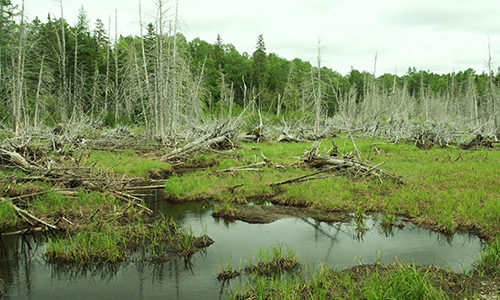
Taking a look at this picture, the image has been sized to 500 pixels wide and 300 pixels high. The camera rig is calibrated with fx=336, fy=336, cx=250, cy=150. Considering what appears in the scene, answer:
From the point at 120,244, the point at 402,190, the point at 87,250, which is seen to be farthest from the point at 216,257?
the point at 402,190

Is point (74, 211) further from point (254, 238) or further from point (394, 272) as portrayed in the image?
point (394, 272)

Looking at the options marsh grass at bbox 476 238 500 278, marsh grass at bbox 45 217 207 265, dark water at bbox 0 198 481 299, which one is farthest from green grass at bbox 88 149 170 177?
marsh grass at bbox 476 238 500 278

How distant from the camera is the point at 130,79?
26266 millimetres

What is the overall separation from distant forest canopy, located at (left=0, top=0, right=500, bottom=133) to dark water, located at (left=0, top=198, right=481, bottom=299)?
963cm

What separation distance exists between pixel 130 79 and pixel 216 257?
22893 mm

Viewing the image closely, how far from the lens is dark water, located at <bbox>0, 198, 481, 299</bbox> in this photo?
17.3 ft

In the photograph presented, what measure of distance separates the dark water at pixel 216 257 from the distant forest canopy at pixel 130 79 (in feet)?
31.6

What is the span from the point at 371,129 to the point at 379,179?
726 inches

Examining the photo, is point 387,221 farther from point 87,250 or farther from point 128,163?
point 128,163

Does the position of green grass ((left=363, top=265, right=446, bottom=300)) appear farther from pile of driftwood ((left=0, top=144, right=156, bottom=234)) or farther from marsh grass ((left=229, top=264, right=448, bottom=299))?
pile of driftwood ((left=0, top=144, right=156, bottom=234))

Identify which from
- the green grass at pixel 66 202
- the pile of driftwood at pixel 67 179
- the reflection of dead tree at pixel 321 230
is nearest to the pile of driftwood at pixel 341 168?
the reflection of dead tree at pixel 321 230

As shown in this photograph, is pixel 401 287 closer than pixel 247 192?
Yes

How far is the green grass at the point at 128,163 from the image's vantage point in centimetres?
1283

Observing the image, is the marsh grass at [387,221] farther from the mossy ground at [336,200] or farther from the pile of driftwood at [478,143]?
the pile of driftwood at [478,143]
